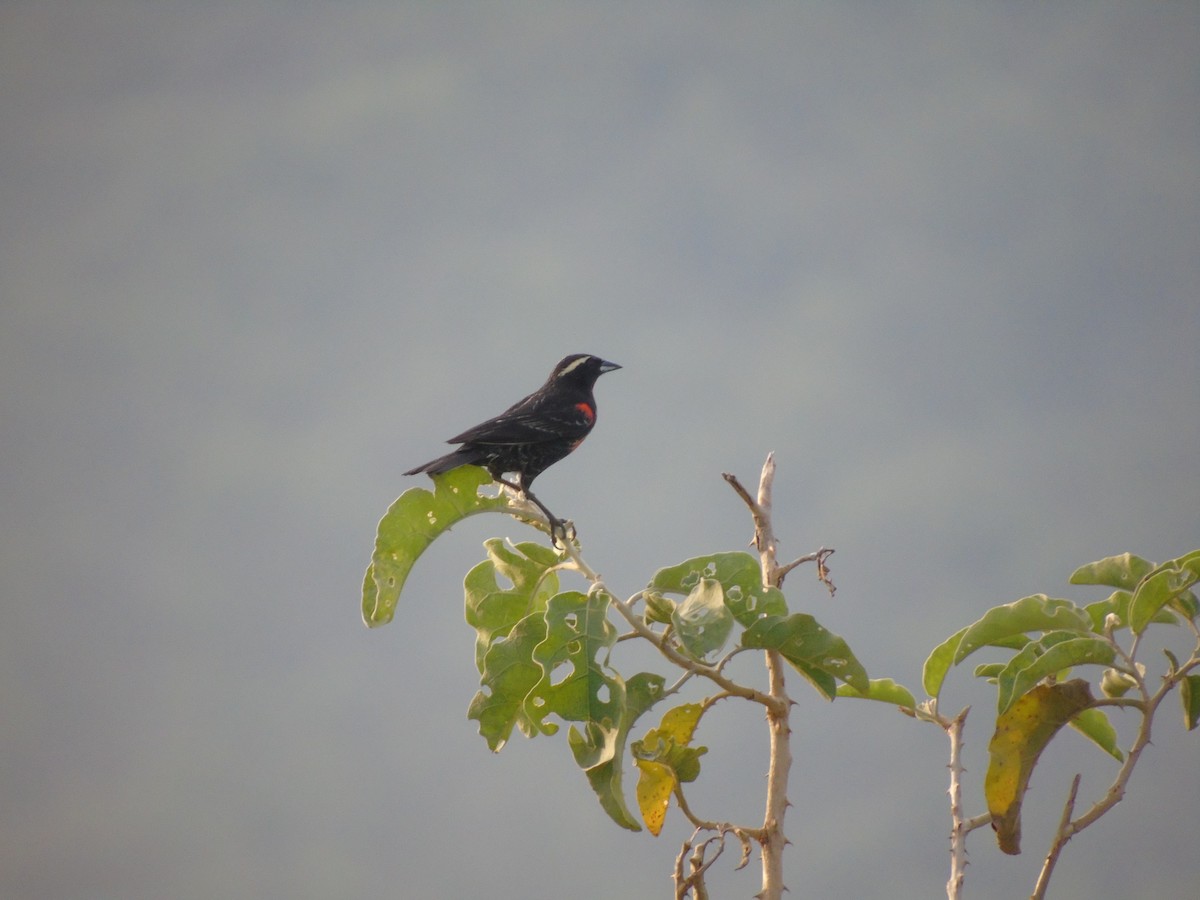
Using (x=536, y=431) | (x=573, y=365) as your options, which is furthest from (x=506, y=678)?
(x=573, y=365)

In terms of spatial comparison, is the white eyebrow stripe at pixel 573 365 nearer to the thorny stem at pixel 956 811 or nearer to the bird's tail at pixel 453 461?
the bird's tail at pixel 453 461

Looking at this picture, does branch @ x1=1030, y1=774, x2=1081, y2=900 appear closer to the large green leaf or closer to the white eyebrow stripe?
the large green leaf

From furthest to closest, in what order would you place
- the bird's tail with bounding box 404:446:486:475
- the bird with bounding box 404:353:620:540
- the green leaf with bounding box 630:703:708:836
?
the bird with bounding box 404:353:620:540 < the bird's tail with bounding box 404:446:486:475 < the green leaf with bounding box 630:703:708:836

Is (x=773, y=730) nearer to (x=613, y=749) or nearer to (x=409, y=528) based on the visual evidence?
(x=613, y=749)

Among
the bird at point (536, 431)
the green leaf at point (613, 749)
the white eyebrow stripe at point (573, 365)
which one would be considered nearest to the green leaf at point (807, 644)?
the green leaf at point (613, 749)

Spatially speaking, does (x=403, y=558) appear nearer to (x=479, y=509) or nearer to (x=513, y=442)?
(x=479, y=509)

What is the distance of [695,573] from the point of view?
3.71 metres

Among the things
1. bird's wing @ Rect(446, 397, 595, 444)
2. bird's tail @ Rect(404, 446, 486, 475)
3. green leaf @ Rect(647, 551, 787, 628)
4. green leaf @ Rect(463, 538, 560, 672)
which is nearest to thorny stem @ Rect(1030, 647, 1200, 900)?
green leaf @ Rect(647, 551, 787, 628)

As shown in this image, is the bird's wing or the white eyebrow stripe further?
the white eyebrow stripe

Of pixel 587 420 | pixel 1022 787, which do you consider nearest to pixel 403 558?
pixel 1022 787

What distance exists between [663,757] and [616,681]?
1.60 ft

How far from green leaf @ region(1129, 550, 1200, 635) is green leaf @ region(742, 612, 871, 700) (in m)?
0.85

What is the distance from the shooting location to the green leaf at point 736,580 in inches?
138

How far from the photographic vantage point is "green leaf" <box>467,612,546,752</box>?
3.54 meters
